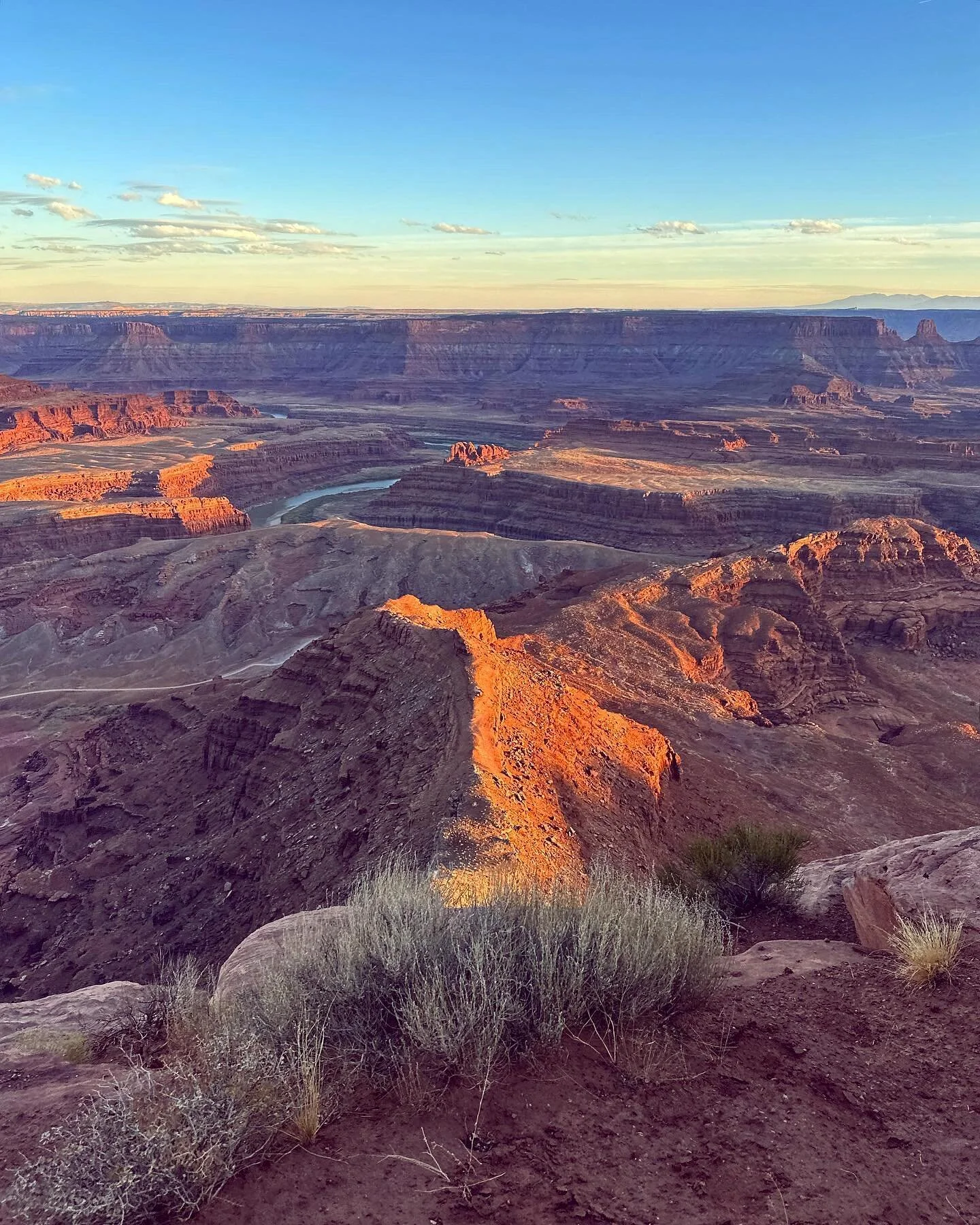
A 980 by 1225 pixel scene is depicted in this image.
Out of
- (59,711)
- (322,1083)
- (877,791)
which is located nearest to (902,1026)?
(322,1083)

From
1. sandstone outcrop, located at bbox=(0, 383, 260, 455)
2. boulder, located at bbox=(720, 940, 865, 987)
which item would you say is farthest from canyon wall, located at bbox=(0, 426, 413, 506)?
boulder, located at bbox=(720, 940, 865, 987)

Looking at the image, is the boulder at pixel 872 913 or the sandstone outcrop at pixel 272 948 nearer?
the sandstone outcrop at pixel 272 948

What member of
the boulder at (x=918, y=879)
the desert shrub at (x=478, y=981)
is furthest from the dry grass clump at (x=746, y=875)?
the desert shrub at (x=478, y=981)

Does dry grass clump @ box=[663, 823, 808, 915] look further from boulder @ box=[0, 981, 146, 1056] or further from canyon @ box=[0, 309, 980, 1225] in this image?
boulder @ box=[0, 981, 146, 1056]

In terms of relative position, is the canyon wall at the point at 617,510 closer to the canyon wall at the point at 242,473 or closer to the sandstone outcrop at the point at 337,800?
the canyon wall at the point at 242,473

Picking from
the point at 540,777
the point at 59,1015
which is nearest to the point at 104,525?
the point at 540,777

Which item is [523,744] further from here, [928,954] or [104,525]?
[104,525]
